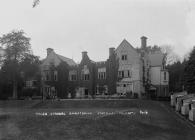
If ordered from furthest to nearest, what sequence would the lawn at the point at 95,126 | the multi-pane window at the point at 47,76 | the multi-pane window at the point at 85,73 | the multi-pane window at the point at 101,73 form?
1. the multi-pane window at the point at 47,76
2. the multi-pane window at the point at 85,73
3. the multi-pane window at the point at 101,73
4. the lawn at the point at 95,126

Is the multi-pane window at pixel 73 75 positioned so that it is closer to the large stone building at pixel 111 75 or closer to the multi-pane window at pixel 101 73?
the large stone building at pixel 111 75

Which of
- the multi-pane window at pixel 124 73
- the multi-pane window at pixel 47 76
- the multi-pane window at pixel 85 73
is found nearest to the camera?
the multi-pane window at pixel 124 73

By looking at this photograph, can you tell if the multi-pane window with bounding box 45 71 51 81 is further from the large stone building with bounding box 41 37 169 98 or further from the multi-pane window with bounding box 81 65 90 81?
the multi-pane window with bounding box 81 65 90 81

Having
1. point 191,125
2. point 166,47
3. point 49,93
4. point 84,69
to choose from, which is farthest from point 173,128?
point 166,47

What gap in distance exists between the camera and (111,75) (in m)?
58.9

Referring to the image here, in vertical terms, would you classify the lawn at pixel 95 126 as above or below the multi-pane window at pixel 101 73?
below

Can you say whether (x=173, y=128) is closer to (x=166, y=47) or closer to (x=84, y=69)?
(x=84, y=69)

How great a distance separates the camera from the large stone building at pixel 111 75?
188 ft

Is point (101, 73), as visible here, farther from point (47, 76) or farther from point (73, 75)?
point (47, 76)

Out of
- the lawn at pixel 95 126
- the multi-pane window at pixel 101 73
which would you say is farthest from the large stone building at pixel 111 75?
the lawn at pixel 95 126

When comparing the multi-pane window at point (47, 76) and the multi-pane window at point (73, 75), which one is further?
the multi-pane window at point (47, 76)

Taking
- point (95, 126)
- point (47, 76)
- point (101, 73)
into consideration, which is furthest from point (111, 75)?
point (95, 126)

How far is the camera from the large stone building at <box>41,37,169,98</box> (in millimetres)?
57281

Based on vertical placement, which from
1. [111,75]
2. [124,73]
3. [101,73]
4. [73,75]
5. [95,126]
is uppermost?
[101,73]
